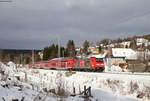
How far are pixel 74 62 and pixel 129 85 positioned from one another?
83.3 ft

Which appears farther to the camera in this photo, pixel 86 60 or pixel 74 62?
pixel 74 62

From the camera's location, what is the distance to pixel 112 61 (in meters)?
56.6

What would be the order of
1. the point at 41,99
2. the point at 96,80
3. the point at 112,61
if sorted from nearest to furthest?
the point at 41,99 → the point at 96,80 → the point at 112,61

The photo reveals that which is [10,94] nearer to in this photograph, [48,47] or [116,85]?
[116,85]

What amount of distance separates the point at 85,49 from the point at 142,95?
99235mm

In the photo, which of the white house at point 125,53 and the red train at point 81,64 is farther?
the white house at point 125,53

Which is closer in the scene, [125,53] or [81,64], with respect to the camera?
[81,64]

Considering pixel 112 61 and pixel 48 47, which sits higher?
pixel 48 47

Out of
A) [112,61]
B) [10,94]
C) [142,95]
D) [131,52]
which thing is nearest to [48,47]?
[131,52]

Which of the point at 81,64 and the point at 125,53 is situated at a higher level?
the point at 125,53

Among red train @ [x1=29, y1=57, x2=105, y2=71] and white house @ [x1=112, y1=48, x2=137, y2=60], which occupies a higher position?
white house @ [x1=112, y1=48, x2=137, y2=60]

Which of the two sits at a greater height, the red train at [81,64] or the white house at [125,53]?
the white house at [125,53]

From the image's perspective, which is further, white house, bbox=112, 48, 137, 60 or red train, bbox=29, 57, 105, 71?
white house, bbox=112, 48, 137, 60

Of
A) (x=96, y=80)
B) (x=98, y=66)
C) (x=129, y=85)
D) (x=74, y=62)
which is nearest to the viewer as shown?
(x=129, y=85)
